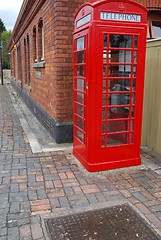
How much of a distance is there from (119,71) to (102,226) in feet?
8.13

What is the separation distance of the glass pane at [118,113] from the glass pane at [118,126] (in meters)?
0.11

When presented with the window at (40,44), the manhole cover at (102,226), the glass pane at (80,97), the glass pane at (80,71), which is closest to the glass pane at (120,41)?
the glass pane at (80,71)

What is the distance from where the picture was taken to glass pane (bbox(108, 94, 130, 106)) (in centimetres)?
420

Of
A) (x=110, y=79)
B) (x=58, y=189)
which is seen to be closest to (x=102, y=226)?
(x=58, y=189)

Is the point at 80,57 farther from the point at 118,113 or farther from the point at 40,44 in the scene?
the point at 40,44

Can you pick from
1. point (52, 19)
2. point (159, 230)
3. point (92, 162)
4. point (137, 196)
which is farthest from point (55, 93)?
point (159, 230)

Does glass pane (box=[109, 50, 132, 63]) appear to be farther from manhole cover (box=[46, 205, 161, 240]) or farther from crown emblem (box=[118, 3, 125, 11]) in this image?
manhole cover (box=[46, 205, 161, 240])

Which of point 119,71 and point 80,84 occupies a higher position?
point 119,71

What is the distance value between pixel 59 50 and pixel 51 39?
0.70m

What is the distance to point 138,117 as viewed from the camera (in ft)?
14.3

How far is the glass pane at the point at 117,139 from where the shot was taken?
4.26m

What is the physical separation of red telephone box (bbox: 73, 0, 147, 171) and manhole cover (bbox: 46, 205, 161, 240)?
1241 millimetres

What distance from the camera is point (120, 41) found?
3979 millimetres

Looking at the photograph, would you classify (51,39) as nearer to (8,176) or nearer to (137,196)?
(8,176)
